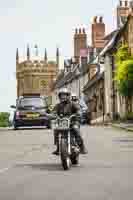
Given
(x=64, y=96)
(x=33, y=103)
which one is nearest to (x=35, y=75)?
(x=33, y=103)

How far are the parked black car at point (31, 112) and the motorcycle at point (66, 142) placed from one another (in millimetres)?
20022

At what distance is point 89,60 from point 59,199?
7865 cm

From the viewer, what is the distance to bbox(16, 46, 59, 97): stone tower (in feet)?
599

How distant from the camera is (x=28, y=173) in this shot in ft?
43.2

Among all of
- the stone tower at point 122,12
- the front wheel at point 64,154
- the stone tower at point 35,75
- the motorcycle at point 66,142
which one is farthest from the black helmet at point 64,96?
the stone tower at point 35,75

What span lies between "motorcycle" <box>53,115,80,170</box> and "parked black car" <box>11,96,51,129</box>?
20.0m

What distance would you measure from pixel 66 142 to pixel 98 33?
6980cm

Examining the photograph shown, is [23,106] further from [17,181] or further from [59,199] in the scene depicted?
[59,199]

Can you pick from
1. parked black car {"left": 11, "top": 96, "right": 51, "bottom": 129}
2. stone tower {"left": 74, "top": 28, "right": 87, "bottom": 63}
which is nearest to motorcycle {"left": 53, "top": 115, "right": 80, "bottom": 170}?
parked black car {"left": 11, "top": 96, "right": 51, "bottom": 129}

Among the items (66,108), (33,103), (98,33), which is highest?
(98,33)

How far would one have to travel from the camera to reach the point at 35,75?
7328 inches

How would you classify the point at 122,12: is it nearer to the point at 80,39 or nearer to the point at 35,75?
the point at 80,39

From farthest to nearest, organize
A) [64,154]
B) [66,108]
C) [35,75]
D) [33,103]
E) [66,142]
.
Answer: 1. [35,75]
2. [33,103]
3. [66,108]
4. [66,142]
5. [64,154]

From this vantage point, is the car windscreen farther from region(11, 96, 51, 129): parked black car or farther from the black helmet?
the black helmet
